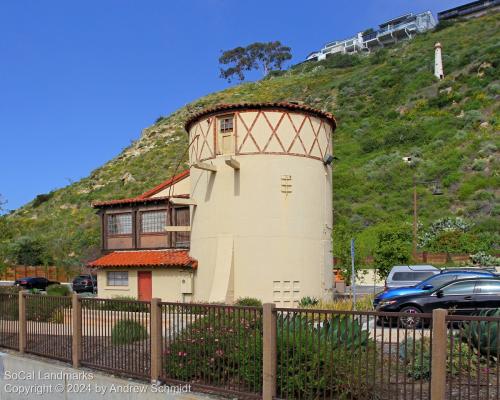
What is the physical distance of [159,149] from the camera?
7931cm

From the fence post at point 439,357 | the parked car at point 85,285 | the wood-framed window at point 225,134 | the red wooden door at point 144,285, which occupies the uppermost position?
the wood-framed window at point 225,134

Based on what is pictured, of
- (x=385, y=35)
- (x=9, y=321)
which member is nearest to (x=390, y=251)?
(x=9, y=321)

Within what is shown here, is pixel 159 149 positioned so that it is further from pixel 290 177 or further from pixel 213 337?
pixel 213 337

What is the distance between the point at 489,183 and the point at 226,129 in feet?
98.8

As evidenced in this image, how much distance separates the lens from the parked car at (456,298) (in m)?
17.2

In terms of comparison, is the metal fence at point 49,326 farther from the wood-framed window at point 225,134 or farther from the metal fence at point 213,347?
the wood-framed window at point 225,134

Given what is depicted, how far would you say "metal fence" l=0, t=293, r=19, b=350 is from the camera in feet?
43.0

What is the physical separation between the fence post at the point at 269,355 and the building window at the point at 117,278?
22159 mm

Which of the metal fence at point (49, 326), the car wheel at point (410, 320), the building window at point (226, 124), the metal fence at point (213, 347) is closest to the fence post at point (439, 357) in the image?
the car wheel at point (410, 320)

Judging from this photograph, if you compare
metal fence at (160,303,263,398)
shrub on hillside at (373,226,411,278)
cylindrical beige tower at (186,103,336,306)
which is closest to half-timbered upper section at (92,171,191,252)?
cylindrical beige tower at (186,103,336,306)

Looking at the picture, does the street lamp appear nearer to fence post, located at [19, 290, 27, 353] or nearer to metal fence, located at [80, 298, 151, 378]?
fence post, located at [19, 290, 27, 353]

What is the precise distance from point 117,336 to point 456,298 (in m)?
11.2

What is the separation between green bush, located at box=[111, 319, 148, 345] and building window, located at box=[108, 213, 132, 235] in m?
21.3

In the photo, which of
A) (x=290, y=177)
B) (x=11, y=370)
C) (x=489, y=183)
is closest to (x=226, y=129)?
(x=290, y=177)
